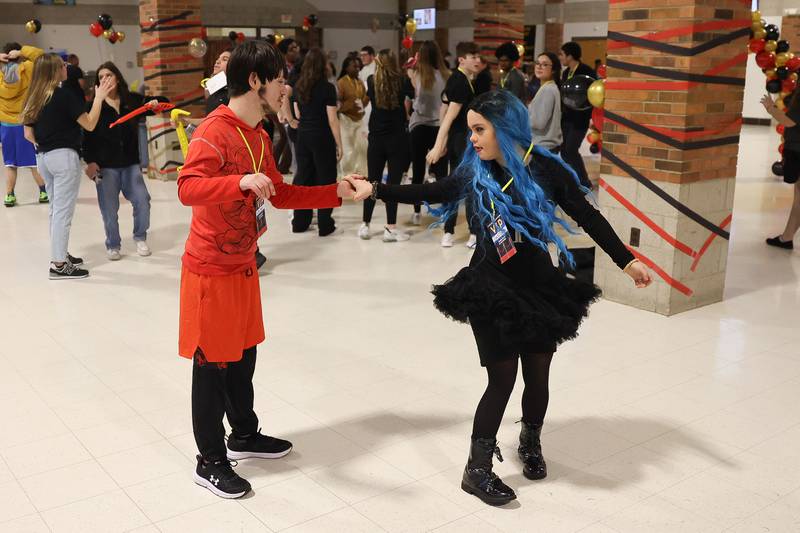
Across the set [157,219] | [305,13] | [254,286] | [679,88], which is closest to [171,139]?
[157,219]

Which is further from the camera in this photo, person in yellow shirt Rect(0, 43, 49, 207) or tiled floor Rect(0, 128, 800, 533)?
person in yellow shirt Rect(0, 43, 49, 207)

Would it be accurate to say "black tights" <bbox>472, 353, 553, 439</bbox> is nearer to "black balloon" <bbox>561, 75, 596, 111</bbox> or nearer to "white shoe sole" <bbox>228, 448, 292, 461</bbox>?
"white shoe sole" <bbox>228, 448, 292, 461</bbox>

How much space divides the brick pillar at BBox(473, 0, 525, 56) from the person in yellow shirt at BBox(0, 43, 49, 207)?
673 centimetres

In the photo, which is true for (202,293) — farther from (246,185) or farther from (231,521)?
(231,521)

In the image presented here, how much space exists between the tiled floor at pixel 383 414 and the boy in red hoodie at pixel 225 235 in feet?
0.97

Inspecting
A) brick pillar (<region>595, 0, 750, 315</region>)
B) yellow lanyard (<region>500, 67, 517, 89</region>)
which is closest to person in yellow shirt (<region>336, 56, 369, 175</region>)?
yellow lanyard (<region>500, 67, 517, 89</region>)

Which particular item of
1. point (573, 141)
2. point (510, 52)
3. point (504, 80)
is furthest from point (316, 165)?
point (510, 52)

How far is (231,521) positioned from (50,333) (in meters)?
2.45

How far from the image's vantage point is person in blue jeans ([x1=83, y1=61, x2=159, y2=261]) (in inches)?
234

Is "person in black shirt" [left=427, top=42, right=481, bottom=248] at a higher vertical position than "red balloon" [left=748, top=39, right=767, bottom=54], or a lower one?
lower

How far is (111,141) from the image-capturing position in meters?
5.98

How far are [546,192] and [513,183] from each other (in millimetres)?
147

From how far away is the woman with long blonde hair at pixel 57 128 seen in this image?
17.8ft

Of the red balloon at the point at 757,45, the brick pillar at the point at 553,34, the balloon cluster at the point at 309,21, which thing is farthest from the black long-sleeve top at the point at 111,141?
the brick pillar at the point at 553,34
